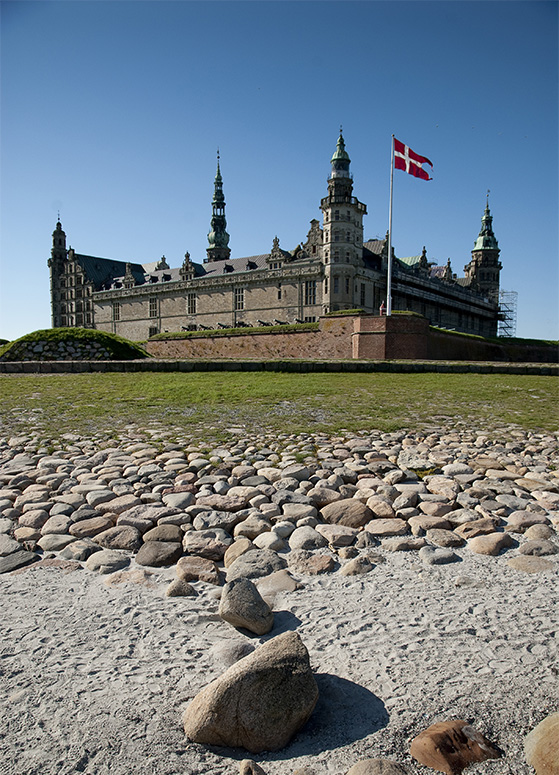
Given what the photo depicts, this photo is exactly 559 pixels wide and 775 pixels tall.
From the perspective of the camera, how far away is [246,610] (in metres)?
2.41

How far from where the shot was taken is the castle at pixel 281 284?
172ft

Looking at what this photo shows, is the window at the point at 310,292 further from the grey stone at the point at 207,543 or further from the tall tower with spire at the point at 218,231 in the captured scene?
the grey stone at the point at 207,543

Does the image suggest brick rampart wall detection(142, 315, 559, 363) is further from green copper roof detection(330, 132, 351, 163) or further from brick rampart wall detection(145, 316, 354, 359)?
green copper roof detection(330, 132, 351, 163)

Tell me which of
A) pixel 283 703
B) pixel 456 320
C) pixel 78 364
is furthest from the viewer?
pixel 456 320

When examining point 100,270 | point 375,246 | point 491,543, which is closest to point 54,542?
point 491,543

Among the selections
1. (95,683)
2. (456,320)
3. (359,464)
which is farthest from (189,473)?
(456,320)

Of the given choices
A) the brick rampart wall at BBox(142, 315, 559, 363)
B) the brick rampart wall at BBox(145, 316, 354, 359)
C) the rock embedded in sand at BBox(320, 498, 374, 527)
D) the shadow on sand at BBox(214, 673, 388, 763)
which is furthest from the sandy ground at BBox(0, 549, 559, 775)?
the brick rampart wall at BBox(145, 316, 354, 359)

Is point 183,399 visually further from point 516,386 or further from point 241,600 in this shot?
point 516,386

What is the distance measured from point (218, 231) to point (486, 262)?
47523 mm

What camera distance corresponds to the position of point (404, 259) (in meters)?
76.4

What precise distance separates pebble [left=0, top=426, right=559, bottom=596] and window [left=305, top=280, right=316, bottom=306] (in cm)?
4982

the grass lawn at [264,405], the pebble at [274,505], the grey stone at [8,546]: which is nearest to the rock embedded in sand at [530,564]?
the pebble at [274,505]

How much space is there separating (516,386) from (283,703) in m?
11.1

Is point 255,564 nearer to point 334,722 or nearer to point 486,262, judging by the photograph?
point 334,722
